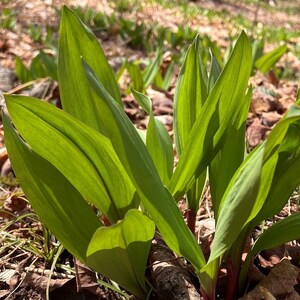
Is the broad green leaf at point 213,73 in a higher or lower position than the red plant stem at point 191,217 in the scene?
higher

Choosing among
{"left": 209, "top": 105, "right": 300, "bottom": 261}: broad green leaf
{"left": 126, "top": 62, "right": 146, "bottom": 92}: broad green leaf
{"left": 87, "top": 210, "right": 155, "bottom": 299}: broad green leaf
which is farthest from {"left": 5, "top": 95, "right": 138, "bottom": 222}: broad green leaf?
{"left": 126, "top": 62, "right": 146, "bottom": 92}: broad green leaf

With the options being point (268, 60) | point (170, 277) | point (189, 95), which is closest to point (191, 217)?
point (170, 277)

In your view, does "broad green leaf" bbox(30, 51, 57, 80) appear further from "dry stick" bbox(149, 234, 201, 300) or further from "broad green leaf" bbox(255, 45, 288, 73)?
"dry stick" bbox(149, 234, 201, 300)

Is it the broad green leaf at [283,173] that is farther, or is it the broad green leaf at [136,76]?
the broad green leaf at [136,76]

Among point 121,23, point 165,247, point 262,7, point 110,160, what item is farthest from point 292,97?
point 262,7

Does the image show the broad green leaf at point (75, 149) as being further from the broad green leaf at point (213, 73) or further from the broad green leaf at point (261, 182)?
the broad green leaf at point (213, 73)

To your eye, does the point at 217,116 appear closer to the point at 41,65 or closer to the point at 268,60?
the point at 41,65

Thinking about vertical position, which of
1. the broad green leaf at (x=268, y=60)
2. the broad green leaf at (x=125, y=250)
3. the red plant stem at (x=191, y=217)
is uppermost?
the broad green leaf at (x=125, y=250)

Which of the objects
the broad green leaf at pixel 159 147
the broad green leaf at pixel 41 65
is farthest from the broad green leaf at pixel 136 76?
the broad green leaf at pixel 159 147
